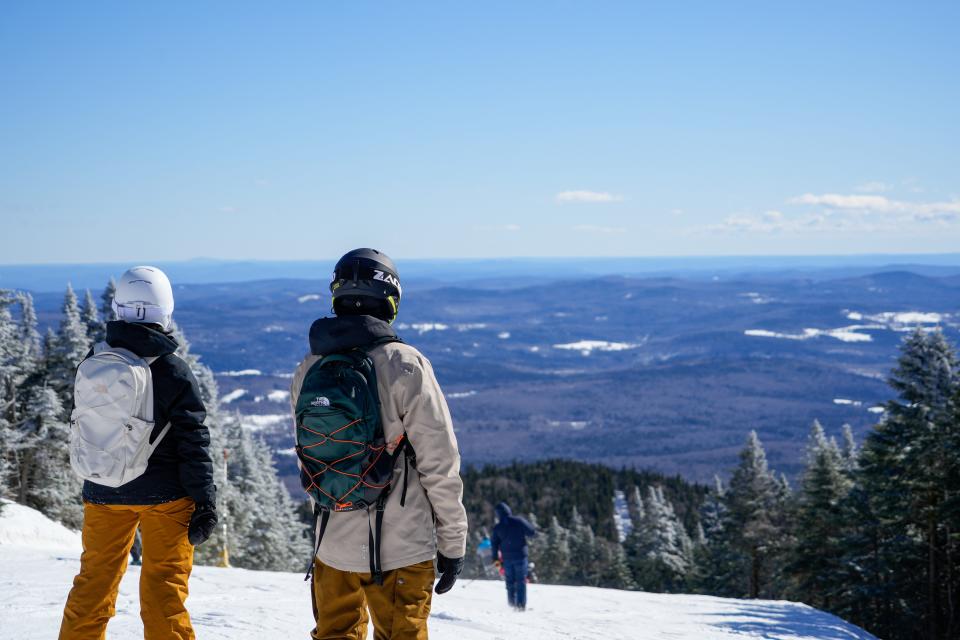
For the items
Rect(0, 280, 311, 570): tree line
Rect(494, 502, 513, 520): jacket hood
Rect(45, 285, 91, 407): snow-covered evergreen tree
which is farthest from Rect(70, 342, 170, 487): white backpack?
Rect(45, 285, 91, 407): snow-covered evergreen tree

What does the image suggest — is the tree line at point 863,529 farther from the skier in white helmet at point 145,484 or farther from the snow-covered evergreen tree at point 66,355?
the snow-covered evergreen tree at point 66,355

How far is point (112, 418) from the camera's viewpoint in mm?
4430

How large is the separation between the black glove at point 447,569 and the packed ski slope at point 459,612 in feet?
12.5

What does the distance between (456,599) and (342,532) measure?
901 cm

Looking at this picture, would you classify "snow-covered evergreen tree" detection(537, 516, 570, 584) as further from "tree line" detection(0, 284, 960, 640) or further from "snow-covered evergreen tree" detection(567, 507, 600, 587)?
"tree line" detection(0, 284, 960, 640)

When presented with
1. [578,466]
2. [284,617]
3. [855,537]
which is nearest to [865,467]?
[855,537]

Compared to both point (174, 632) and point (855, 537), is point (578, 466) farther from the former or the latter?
point (174, 632)

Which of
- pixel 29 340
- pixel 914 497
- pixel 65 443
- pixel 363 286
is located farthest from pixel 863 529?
pixel 29 340

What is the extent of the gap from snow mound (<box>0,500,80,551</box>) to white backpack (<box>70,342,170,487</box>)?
15.8m

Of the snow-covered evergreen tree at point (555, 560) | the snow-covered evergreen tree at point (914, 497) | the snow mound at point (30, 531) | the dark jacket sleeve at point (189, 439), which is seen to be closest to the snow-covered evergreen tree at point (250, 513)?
the snow mound at point (30, 531)

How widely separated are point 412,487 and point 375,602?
0.66 m

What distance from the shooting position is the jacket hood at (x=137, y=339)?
452 cm

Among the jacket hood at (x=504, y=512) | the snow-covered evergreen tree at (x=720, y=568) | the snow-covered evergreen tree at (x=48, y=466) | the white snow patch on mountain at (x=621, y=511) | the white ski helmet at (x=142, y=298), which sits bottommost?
the white snow patch on mountain at (x=621, y=511)

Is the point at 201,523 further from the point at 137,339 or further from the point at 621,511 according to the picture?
the point at 621,511
